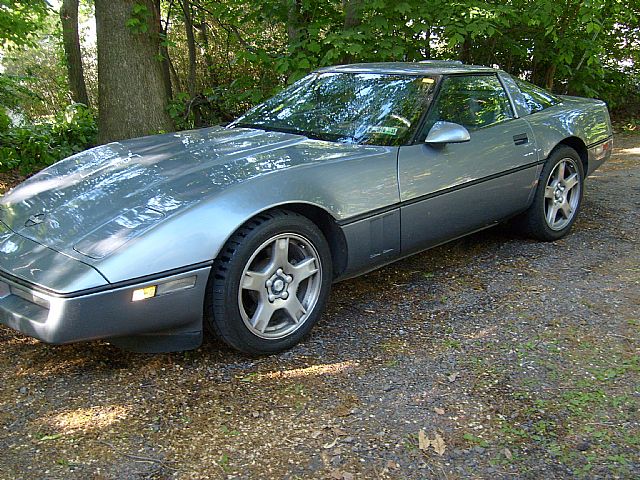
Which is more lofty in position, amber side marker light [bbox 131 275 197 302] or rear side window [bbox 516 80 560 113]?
rear side window [bbox 516 80 560 113]

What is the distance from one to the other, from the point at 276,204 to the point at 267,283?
1.30ft

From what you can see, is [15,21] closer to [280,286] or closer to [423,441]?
[280,286]

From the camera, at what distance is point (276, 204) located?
3215mm

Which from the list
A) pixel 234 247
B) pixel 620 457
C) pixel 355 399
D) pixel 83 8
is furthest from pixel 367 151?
pixel 83 8

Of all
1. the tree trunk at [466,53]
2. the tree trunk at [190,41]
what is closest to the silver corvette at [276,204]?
the tree trunk at [190,41]

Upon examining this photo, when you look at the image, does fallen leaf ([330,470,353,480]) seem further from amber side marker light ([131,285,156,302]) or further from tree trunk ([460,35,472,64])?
tree trunk ([460,35,472,64])

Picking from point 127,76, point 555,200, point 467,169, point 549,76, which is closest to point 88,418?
point 467,169

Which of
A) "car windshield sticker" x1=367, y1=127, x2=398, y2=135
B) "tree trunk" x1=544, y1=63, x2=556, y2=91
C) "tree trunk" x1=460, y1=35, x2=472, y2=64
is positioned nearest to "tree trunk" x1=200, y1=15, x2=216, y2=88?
"tree trunk" x1=460, y1=35, x2=472, y2=64

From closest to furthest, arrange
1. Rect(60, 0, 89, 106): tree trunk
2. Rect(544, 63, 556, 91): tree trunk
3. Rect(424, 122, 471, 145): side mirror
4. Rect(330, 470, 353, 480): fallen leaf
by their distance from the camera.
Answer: Rect(330, 470, 353, 480): fallen leaf → Rect(424, 122, 471, 145): side mirror → Rect(544, 63, 556, 91): tree trunk → Rect(60, 0, 89, 106): tree trunk

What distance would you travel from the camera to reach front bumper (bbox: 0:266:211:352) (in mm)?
2711

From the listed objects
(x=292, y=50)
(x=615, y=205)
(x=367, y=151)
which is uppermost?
(x=292, y=50)

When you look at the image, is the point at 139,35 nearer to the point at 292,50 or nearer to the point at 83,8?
the point at 292,50

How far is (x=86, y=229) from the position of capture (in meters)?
3.01

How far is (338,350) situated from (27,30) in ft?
20.3
